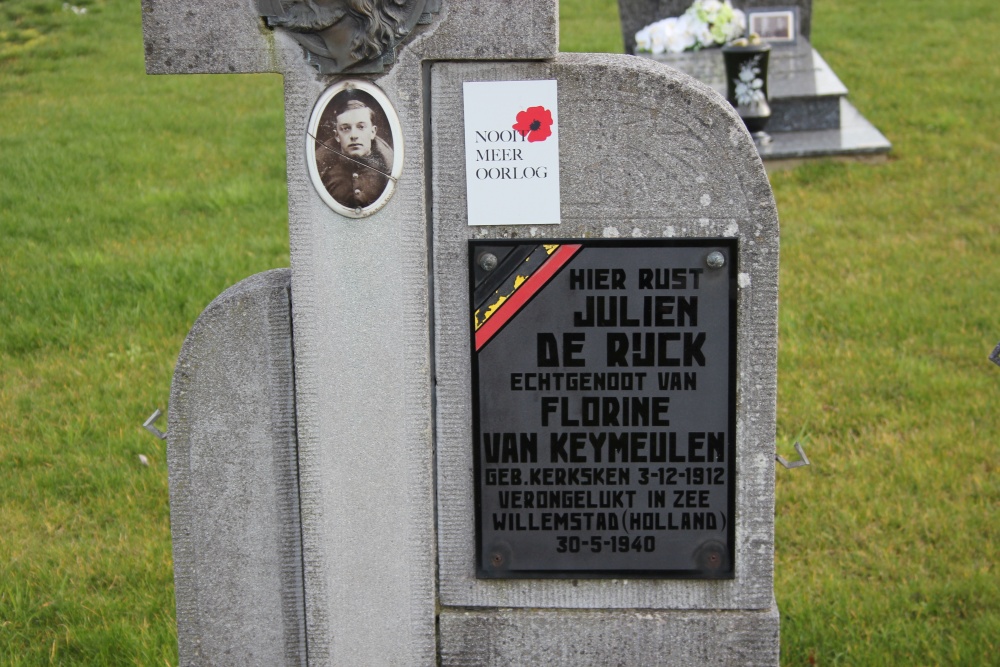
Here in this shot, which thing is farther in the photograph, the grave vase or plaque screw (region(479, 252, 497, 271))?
the grave vase

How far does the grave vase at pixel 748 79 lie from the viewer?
8172 mm

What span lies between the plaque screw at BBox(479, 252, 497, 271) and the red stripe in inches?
3.1

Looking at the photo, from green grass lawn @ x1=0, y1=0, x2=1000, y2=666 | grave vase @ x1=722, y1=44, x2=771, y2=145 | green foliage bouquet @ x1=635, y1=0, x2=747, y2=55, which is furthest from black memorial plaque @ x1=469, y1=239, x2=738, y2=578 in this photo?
green foliage bouquet @ x1=635, y1=0, x2=747, y2=55

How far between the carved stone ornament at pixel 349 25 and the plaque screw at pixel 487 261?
17.6 inches

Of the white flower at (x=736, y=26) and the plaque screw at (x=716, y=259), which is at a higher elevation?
the white flower at (x=736, y=26)

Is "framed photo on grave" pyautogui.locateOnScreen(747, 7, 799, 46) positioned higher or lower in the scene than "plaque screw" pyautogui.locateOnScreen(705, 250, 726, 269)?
higher

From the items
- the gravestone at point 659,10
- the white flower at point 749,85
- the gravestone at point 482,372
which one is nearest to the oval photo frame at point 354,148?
the gravestone at point 482,372

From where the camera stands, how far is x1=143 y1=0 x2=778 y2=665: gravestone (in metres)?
2.49

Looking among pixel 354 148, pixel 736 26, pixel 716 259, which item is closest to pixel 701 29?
pixel 736 26

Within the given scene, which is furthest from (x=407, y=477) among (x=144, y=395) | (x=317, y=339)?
(x=144, y=395)

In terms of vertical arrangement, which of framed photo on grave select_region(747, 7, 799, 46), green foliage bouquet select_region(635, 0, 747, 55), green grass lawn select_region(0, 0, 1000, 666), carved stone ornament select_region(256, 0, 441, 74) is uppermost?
framed photo on grave select_region(747, 7, 799, 46)

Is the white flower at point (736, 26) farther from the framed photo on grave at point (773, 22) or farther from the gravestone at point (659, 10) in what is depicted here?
the framed photo on grave at point (773, 22)

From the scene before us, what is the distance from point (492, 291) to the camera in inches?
102

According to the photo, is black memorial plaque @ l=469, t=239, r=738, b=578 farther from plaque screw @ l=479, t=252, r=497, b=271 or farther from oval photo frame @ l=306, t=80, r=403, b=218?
oval photo frame @ l=306, t=80, r=403, b=218
